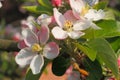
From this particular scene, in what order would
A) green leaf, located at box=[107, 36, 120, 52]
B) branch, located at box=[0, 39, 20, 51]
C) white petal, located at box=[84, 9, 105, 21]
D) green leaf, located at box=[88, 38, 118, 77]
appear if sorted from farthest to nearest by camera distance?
branch, located at box=[0, 39, 20, 51] → green leaf, located at box=[107, 36, 120, 52] → white petal, located at box=[84, 9, 105, 21] → green leaf, located at box=[88, 38, 118, 77]

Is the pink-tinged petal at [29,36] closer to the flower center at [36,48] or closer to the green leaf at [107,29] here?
the flower center at [36,48]

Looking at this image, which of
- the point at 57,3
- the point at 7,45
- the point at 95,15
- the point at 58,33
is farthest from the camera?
the point at 7,45

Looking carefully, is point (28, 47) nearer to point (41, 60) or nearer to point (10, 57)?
point (41, 60)

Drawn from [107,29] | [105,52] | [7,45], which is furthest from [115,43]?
[7,45]

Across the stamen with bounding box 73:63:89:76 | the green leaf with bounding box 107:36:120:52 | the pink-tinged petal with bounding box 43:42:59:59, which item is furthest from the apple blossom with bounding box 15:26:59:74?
the green leaf with bounding box 107:36:120:52

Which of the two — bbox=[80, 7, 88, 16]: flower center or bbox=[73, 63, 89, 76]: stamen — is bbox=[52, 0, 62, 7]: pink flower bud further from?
bbox=[73, 63, 89, 76]: stamen

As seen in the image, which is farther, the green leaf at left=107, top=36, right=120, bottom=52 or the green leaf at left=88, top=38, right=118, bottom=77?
the green leaf at left=107, top=36, right=120, bottom=52

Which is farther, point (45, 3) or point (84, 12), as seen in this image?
point (45, 3)

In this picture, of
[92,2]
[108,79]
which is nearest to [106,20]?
[92,2]

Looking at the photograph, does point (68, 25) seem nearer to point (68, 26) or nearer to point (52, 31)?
point (68, 26)
